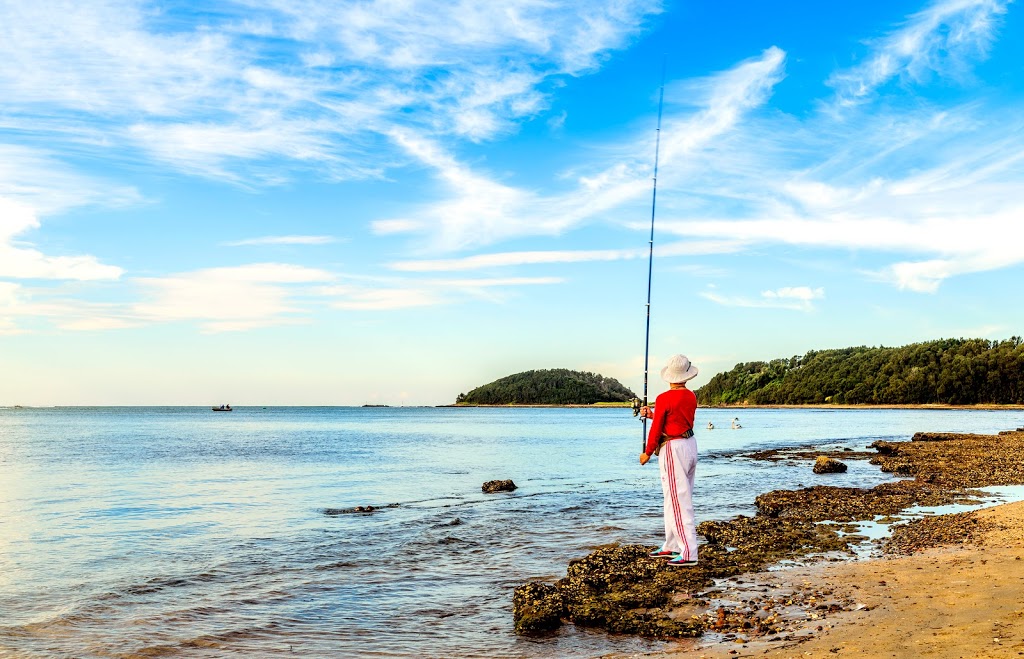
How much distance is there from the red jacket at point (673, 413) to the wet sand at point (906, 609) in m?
2.56

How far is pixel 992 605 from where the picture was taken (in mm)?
8047

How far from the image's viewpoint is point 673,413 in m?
9.95

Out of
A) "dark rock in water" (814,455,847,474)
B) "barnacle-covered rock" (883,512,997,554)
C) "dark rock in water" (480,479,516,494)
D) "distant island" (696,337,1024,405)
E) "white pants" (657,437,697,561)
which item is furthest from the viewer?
"distant island" (696,337,1024,405)

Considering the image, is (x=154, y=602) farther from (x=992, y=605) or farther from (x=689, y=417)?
(x=992, y=605)

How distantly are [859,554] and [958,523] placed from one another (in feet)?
9.68

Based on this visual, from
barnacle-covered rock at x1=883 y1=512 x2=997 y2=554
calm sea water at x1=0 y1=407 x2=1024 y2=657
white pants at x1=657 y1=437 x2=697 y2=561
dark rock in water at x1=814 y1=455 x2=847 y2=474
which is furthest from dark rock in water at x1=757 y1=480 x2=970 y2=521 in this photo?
dark rock in water at x1=814 y1=455 x2=847 y2=474

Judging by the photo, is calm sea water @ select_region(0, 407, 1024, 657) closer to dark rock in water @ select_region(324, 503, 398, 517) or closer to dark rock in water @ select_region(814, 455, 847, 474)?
dark rock in water @ select_region(324, 503, 398, 517)

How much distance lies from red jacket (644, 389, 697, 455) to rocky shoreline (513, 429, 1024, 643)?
2.19 m

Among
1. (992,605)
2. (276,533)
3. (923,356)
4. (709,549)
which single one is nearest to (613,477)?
(276,533)

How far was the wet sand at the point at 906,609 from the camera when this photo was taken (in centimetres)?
704

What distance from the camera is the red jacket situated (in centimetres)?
992

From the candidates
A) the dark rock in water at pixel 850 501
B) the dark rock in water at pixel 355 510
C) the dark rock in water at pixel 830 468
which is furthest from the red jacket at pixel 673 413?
the dark rock in water at pixel 830 468

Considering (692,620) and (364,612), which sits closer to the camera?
(692,620)

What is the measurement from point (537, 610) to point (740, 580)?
3229mm
